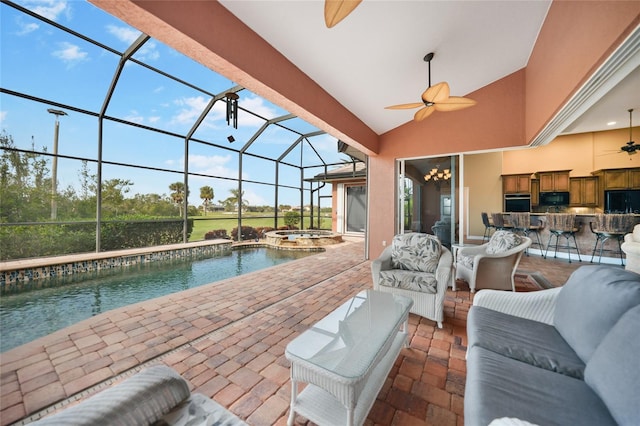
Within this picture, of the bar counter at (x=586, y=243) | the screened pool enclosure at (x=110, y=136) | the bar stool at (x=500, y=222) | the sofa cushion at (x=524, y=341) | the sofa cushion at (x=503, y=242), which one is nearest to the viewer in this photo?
the sofa cushion at (x=524, y=341)

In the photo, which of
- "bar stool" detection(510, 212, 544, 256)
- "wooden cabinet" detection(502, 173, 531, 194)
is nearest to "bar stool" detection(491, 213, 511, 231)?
"bar stool" detection(510, 212, 544, 256)

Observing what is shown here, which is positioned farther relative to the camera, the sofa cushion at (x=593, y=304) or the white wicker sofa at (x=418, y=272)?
the white wicker sofa at (x=418, y=272)

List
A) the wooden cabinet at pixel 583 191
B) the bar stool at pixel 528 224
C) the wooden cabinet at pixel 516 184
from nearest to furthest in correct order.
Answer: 1. the bar stool at pixel 528 224
2. the wooden cabinet at pixel 583 191
3. the wooden cabinet at pixel 516 184

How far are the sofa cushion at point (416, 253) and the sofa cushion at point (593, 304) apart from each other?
4.15 ft

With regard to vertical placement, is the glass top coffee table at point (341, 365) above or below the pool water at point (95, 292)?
above

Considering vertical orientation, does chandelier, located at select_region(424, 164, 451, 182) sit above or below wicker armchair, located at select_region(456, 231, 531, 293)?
above

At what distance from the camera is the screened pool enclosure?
159 inches

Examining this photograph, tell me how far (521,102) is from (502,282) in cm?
330

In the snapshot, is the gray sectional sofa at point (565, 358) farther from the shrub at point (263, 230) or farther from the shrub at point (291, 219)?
the shrub at point (291, 219)

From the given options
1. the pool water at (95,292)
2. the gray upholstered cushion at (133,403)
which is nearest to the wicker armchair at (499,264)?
the gray upholstered cushion at (133,403)

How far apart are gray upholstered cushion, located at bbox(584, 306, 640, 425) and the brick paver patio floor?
0.74 m

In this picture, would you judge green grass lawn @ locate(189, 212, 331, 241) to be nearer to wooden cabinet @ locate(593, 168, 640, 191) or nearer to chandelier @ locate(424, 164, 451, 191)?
chandelier @ locate(424, 164, 451, 191)

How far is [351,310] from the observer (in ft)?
6.42

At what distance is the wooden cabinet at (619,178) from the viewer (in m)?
6.43
